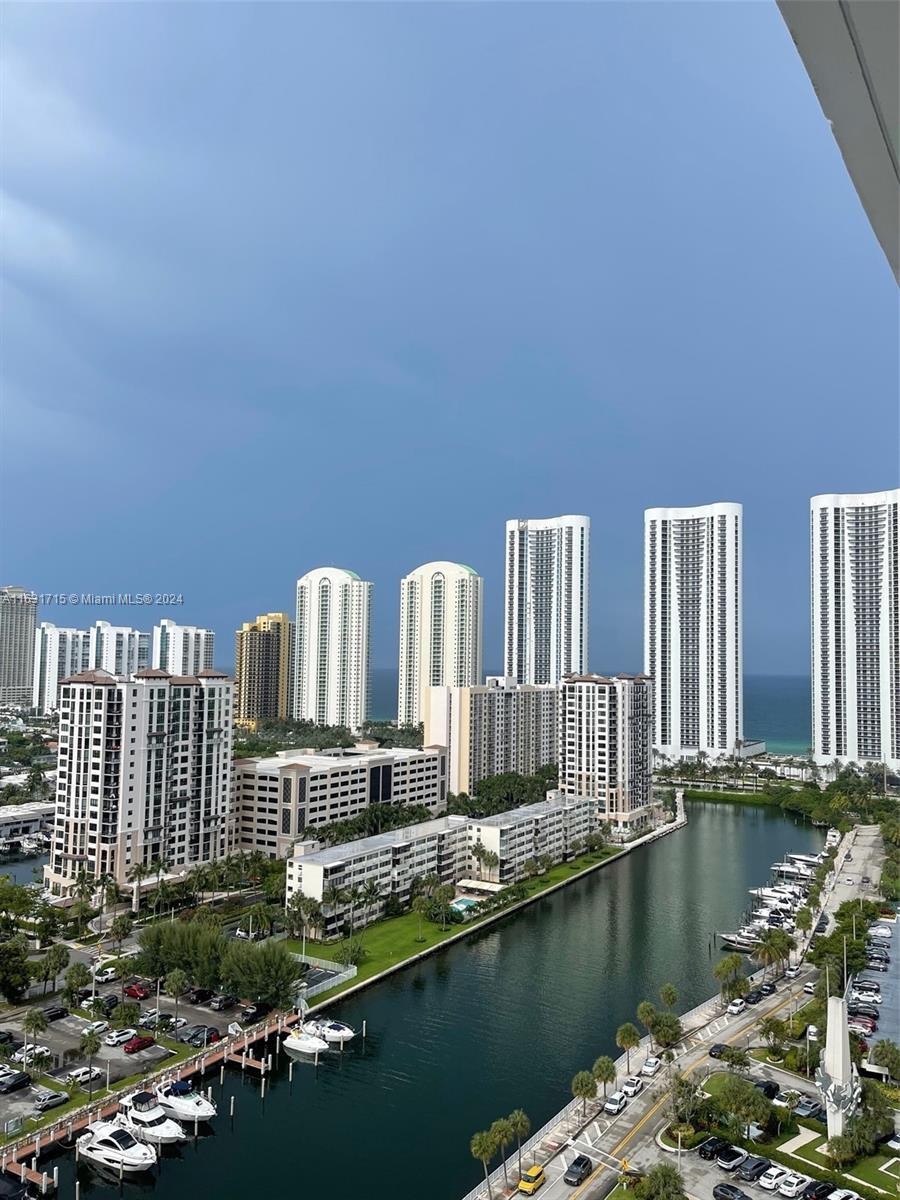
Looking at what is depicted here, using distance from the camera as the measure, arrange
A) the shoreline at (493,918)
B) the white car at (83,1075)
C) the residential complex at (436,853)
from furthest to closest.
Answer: the residential complex at (436,853)
the shoreline at (493,918)
the white car at (83,1075)

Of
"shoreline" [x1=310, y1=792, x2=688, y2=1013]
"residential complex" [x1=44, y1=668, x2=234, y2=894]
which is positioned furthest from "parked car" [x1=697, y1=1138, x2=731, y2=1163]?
"residential complex" [x1=44, y1=668, x2=234, y2=894]

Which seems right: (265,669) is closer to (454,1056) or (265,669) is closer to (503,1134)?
(454,1056)

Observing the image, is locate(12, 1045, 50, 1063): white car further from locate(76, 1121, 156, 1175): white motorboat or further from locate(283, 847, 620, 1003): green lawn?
locate(283, 847, 620, 1003): green lawn

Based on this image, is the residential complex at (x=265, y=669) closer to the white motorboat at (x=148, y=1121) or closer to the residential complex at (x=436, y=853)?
the residential complex at (x=436, y=853)

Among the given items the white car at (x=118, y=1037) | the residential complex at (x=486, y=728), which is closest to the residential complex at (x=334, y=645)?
the residential complex at (x=486, y=728)

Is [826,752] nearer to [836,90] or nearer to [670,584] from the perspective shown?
[670,584]
